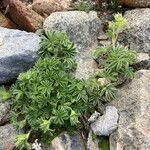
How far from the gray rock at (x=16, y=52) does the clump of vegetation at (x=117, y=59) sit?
45.0 inches

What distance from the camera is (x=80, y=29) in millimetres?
7992

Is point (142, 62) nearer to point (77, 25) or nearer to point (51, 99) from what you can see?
point (77, 25)

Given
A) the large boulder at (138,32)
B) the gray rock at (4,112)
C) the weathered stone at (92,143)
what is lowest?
the weathered stone at (92,143)

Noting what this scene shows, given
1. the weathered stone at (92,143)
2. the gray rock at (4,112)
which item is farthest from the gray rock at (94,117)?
the gray rock at (4,112)

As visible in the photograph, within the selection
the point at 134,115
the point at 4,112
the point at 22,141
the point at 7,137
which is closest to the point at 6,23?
the point at 4,112

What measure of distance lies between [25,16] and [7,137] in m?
2.36

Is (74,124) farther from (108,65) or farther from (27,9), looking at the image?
(27,9)

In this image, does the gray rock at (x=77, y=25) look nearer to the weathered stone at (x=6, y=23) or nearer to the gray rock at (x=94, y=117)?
the weathered stone at (x=6, y=23)

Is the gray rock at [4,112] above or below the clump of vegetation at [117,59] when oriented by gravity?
below

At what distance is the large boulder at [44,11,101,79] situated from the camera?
7.88m

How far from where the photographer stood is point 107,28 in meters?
8.35

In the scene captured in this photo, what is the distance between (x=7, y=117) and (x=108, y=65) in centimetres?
197

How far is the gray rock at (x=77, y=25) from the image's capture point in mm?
7910

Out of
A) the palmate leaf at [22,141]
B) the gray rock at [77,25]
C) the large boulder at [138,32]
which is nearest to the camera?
the palmate leaf at [22,141]
